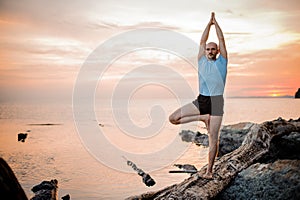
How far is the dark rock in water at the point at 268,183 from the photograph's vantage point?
21.3 ft

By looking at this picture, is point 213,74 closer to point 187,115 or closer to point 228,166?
point 187,115

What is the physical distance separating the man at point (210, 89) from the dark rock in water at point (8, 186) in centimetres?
363

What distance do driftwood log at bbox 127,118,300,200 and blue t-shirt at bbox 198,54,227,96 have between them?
1863 mm

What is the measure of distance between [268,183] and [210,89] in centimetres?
238

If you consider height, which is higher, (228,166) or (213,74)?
(213,74)

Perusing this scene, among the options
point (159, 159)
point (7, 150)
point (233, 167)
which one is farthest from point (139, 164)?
point (233, 167)

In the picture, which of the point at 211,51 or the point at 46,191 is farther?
the point at 46,191

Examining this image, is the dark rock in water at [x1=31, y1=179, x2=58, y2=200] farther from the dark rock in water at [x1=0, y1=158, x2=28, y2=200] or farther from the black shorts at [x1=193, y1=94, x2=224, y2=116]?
the dark rock in water at [x1=0, y1=158, x2=28, y2=200]

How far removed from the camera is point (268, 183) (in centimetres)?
673

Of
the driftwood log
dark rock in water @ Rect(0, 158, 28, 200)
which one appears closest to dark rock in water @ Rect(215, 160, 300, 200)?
the driftwood log

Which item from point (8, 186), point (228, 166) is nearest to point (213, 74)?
point (228, 166)

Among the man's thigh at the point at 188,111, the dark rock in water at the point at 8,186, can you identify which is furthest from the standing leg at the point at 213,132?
the dark rock in water at the point at 8,186

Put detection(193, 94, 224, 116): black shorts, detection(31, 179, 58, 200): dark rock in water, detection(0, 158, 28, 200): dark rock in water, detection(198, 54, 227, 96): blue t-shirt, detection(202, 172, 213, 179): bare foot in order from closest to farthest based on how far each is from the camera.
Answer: detection(0, 158, 28, 200): dark rock in water, detection(198, 54, 227, 96): blue t-shirt, detection(193, 94, 224, 116): black shorts, detection(202, 172, 213, 179): bare foot, detection(31, 179, 58, 200): dark rock in water

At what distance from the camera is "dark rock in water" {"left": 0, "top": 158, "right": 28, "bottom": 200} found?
9.91 feet
